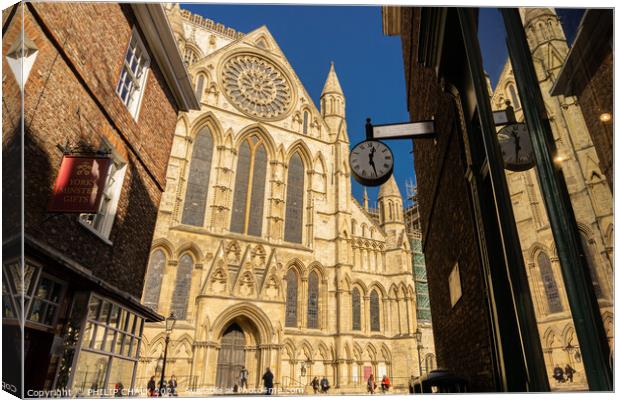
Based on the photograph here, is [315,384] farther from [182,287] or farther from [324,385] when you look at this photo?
[182,287]

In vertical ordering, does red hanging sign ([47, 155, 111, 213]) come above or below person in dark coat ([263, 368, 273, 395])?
above

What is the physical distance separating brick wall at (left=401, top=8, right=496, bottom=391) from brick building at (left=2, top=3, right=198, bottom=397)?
4.72 meters

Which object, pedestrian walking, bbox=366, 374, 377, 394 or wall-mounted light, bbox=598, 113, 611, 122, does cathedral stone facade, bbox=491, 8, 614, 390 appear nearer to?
wall-mounted light, bbox=598, 113, 611, 122

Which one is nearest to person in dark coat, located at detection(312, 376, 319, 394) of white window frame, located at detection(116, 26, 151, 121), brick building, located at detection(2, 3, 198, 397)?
brick building, located at detection(2, 3, 198, 397)

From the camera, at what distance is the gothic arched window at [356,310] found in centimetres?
2262

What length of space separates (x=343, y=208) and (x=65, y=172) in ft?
65.8

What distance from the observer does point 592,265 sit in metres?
2.02

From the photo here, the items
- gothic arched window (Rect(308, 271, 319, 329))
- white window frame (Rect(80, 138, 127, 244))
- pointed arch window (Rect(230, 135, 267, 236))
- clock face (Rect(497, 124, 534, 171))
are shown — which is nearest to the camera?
clock face (Rect(497, 124, 534, 171))

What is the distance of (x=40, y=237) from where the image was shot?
17.7 feet

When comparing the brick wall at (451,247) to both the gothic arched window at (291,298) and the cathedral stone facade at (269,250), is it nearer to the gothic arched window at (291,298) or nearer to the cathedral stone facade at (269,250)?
the cathedral stone facade at (269,250)

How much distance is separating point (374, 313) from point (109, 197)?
1923 cm

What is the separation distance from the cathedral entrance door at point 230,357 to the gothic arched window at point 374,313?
→ 8084 millimetres

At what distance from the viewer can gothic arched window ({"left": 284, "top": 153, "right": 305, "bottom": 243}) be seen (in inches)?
918

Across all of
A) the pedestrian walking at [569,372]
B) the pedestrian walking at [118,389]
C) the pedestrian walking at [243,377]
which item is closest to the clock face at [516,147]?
the pedestrian walking at [569,372]
